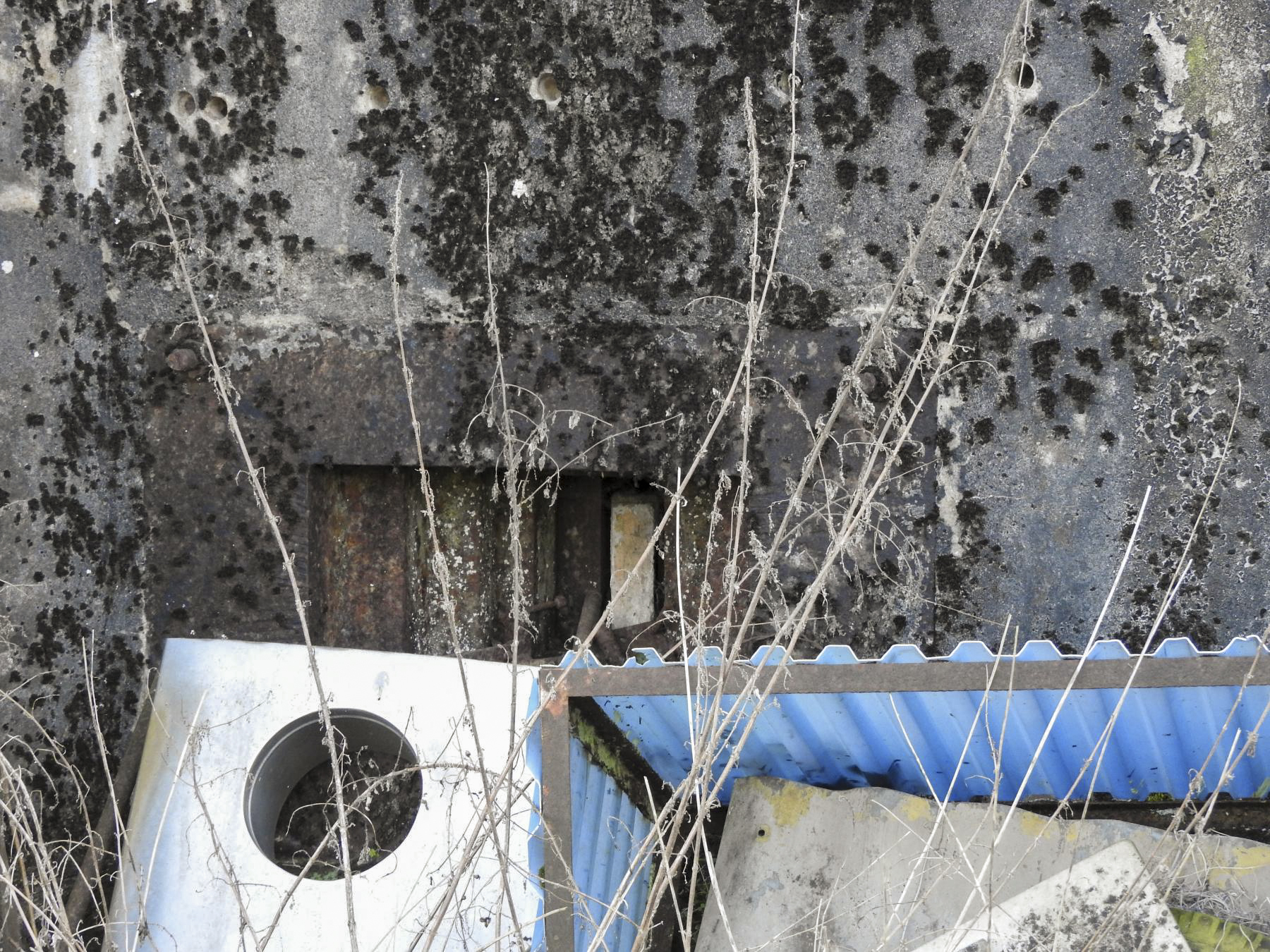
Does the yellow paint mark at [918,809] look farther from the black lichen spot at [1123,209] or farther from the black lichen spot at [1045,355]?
the black lichen spot at [1123,209]

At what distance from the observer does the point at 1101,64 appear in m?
3.18

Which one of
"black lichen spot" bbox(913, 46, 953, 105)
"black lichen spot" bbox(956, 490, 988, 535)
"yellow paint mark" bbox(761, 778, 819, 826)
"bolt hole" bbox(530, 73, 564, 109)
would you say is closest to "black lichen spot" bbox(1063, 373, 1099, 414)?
"black lichen spot" bbox(956, 490, 988, 535)

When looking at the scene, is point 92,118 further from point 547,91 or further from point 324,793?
point 324,793

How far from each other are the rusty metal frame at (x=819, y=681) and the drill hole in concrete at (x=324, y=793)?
2.07 ft

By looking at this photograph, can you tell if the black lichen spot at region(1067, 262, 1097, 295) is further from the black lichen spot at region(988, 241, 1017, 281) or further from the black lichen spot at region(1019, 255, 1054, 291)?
the black lichen spot at region(988, 241, 1017, 281)

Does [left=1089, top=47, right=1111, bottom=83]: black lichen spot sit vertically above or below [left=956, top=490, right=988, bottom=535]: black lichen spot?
above

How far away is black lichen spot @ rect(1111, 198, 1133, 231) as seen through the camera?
3191mm

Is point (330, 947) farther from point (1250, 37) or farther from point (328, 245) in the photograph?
point (1250, 37)

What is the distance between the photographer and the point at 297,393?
3508 millimetres

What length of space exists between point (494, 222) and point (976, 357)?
1.47 metres

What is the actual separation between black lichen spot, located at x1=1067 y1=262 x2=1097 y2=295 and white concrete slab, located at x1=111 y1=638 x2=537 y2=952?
1877 mm

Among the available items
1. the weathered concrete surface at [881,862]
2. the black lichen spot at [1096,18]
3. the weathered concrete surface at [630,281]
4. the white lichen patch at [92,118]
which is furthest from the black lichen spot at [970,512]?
the white lichen patch at [92,118]

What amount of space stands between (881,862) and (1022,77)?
7.15ft

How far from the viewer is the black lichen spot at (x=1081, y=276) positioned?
3223 mm
